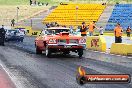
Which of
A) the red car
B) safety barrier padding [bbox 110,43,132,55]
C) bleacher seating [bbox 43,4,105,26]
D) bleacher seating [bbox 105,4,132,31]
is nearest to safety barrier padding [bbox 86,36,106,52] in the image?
safety barrier padding [bbox 110,43,132,55]

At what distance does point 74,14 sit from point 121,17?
34.1ft

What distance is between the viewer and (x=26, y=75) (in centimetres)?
1317

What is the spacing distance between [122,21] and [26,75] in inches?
2152

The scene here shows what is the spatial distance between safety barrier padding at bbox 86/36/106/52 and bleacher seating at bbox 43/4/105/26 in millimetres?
40476

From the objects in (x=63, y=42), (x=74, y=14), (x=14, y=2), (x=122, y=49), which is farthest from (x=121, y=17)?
(x=14, y=2)

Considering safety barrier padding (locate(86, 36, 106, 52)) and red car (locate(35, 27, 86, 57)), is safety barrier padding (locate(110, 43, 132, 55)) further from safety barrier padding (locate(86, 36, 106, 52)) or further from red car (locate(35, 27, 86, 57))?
red car (locate(35, 27, 86, 57))

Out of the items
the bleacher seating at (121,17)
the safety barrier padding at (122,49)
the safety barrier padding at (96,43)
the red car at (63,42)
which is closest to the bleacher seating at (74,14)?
the bleacher seating at (121,17)

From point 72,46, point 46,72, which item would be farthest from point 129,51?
point 46,72

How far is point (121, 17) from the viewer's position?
68.9 metres

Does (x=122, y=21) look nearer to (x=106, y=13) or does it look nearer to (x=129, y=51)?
(x=106, y=13)

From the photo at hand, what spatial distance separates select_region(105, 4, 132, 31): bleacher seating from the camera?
64188mm

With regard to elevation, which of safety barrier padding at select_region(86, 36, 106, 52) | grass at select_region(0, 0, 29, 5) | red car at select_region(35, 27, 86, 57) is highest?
grass at select_region(0, 0, 29, 5)

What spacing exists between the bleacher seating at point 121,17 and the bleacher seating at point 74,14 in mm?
3228

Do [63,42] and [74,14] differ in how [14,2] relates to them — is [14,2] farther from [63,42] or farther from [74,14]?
[63,42]
